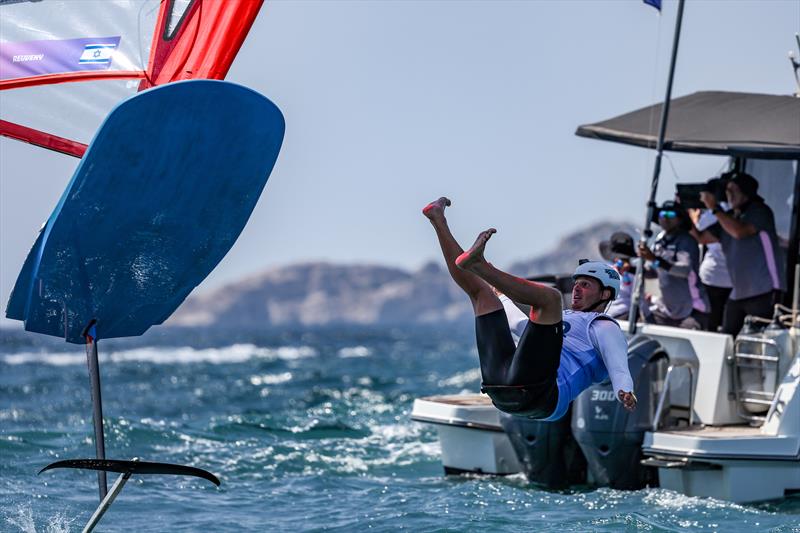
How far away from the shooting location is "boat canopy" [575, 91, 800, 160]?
1146 cm

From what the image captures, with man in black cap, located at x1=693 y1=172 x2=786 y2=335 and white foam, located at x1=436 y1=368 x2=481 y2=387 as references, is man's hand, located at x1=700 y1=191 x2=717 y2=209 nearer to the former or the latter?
man in black cap, located at x1=693 y1=172 x2=786 y2=335

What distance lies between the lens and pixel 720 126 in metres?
12.2

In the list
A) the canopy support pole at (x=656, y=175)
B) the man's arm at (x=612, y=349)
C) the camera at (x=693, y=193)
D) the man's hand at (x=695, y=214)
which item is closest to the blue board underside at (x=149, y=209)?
the man's arm at (x=612, y=349)

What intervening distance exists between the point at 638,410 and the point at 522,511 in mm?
1377

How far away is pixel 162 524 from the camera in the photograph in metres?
10.0

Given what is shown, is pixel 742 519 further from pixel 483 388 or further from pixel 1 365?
pixel 1 365

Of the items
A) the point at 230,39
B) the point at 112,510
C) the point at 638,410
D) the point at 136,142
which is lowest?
the point at 112,510

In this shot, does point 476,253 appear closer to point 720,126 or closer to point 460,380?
point 720,126

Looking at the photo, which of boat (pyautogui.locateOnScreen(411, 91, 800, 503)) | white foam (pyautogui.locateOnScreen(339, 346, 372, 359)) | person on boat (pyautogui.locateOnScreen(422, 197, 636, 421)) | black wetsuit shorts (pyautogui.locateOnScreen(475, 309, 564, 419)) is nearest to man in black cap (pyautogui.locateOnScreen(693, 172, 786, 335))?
boat (pyautogui.locateOnScreen(411, 91, 800, 503))

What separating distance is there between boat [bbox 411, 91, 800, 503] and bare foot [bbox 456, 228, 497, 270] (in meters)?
4.30

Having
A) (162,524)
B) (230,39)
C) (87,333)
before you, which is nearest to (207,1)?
(230,39)

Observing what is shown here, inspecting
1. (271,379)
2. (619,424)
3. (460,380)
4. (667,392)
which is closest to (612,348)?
(619,424)

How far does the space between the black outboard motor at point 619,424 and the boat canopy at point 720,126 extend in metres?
2.05

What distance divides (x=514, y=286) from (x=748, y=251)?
207 inches
